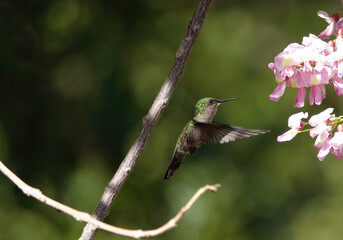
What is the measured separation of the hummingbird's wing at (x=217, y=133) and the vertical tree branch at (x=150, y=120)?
0.33 m

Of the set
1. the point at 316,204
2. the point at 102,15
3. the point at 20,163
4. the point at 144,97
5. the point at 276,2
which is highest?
the point at 276,2

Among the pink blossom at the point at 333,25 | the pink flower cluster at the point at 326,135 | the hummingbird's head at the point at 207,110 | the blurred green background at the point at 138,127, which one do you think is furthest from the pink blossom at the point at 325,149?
the blurred green background at the point at 138,127

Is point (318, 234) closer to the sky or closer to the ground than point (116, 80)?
closer to the ground

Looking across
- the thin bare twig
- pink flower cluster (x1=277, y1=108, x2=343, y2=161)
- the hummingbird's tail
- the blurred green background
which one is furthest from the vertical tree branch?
the blurred green background

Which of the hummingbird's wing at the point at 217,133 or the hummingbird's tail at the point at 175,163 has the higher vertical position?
the hummingbird's wing at the point at 217,133

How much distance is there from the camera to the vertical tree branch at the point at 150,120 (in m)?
0.93

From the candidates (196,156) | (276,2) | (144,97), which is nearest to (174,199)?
(196,156)

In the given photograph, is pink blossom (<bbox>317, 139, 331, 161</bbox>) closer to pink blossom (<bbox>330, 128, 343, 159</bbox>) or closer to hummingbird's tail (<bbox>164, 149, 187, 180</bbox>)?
pink blossom (<bbox>330, 128, 343, 159</bbox>)

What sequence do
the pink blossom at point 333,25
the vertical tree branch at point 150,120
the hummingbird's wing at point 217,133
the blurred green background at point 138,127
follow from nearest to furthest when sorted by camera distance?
the vertical tree branch at point 150,120
the pink blossom at point 333,25
the hummingbird's wing at point 217,133
the blurred green background at point 138,127

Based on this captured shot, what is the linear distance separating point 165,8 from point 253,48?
0.45m

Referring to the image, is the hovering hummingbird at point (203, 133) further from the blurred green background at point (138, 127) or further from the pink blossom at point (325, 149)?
the blurred green background at point (138, 127)

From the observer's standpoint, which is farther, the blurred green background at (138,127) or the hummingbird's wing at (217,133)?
the blurred green background at (138,127)

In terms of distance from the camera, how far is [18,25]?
9.23 feet

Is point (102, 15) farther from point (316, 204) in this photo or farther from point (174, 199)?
point (316, 204)
